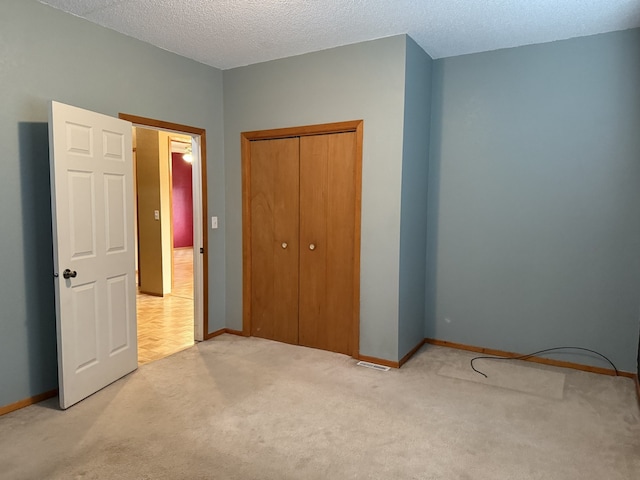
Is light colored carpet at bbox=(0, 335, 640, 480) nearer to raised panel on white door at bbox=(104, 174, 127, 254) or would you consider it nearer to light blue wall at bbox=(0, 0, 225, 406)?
light blue wall at bbox=(0, 0, 225, 406)

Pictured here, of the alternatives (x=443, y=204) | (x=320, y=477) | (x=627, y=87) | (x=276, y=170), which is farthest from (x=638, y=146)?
(x=320, y=477)

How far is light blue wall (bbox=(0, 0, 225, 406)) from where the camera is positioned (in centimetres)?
259

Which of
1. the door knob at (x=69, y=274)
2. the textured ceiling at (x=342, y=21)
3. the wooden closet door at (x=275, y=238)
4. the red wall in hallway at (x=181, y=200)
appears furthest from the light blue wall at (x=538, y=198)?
the red wall in hallway at (x=181, y=200)

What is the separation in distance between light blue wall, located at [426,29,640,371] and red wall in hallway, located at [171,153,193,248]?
8.44m

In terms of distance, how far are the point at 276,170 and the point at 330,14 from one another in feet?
4.75

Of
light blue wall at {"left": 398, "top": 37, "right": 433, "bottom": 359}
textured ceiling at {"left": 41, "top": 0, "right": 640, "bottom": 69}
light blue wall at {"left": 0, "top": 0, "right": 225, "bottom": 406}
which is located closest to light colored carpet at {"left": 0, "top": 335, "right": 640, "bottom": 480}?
light blue wall at {"left": 0, "top": 0, "right": 225, "bottom": 406}

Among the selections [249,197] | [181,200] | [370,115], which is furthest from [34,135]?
[181,200]

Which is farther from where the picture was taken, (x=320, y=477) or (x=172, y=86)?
(x=172, y=86)

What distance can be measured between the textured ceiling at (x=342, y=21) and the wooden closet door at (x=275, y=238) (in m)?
0.92

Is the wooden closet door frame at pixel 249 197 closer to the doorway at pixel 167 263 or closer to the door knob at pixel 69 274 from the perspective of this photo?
the doorway at pixel 167 263

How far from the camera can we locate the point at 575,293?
11.2 feet

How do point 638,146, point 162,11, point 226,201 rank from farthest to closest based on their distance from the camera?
point 226,201, point 638,146, point 162,11

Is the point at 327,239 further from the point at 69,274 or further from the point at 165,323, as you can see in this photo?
the point at 165,323

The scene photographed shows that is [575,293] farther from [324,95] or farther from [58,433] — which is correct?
[58,433]
